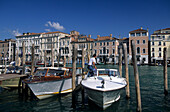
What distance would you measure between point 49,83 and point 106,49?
144 ft

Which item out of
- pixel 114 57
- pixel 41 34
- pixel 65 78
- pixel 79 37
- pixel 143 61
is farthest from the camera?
pixel 41 34

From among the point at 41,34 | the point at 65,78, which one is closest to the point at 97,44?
the point at 41,34

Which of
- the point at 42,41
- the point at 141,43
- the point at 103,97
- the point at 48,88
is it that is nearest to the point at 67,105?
the point at 48,88

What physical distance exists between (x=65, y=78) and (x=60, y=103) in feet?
5.62

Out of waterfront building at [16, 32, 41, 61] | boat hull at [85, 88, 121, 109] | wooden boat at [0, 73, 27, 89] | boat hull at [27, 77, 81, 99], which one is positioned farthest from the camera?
waterfront building at [16, 32, 41, 61]

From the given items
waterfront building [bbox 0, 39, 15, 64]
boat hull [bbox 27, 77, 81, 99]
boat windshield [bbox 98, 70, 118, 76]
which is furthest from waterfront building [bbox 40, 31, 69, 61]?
boat windshield [bbox 98, 70, 118, 76]

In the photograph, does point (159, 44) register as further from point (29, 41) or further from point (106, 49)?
point (29, 41)

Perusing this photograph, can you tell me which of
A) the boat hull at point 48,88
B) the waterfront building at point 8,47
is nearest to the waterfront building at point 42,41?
the waterfront building at point 8,47

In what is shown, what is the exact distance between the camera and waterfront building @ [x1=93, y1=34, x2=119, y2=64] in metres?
50.2

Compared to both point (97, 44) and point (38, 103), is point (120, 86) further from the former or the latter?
point (97, 44)

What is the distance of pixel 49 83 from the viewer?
8.80 meters

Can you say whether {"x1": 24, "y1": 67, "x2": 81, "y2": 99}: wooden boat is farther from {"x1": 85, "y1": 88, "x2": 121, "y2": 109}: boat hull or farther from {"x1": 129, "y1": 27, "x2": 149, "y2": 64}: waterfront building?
{"x1": 129, "y1": 27, "x2": 149, "y2": 64}: waterfront building

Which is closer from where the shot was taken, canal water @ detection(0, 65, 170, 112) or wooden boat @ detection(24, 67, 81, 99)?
canal water @ detection(0, 65, 170, 112)

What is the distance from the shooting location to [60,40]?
186 feet
